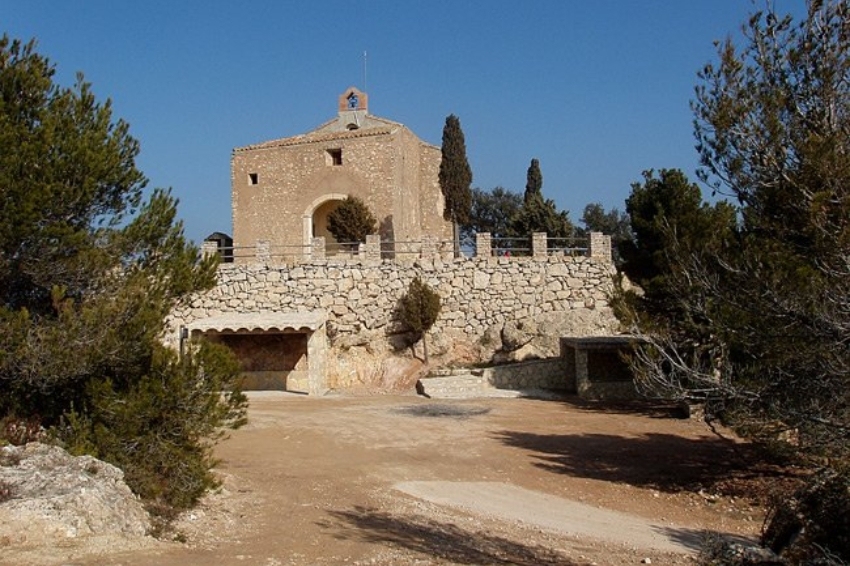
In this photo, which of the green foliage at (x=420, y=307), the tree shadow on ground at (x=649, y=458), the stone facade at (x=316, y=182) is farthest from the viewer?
the stone facade at (x=316, y=182)

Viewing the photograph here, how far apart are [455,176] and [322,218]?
6.34m

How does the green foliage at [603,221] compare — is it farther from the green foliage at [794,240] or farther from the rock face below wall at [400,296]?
the green foliage at [794,240]

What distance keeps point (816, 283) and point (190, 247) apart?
25.8 feet

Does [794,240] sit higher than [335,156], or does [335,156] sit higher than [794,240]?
[335,156]

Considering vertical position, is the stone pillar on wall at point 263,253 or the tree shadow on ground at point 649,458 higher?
the stone pillar on wall at point 263,253

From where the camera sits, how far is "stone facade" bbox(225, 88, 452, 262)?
29547mm

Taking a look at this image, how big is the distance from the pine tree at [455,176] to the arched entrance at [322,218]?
5.47 metres

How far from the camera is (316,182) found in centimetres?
3036

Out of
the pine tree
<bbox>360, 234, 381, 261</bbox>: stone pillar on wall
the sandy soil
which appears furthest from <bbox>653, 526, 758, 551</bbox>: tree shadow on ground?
the pine tree

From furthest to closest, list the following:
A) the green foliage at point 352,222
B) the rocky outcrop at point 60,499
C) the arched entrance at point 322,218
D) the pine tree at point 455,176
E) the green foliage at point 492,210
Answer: the green foliage at point 492,210 < the pine tree at point 455,176 < the arched entrance at point 322,218 < the green foliage at point 352,222 < the rocky outcrop at point 60,499

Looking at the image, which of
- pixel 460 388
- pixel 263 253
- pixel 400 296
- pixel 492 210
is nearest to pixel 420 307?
pixel 400 296

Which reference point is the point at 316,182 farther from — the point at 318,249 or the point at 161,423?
the point at 161,423

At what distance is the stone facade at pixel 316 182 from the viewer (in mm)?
29547

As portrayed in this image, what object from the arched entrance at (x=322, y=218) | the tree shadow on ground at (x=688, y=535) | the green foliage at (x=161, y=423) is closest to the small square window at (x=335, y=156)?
the arched entrance at (x=322, y=218)
